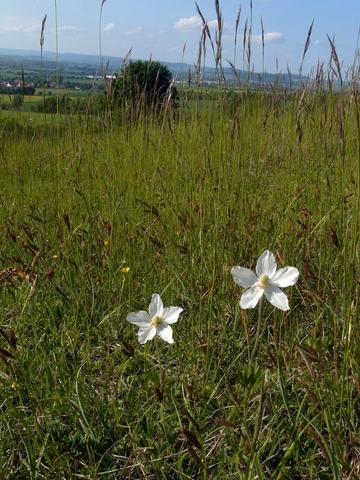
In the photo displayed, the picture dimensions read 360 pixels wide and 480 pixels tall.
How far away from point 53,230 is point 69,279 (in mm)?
577

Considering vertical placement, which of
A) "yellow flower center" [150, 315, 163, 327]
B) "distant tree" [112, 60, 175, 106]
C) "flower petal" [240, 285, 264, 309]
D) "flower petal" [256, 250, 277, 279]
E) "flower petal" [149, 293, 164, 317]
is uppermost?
"distant tree" [112, 60, 175, 106]

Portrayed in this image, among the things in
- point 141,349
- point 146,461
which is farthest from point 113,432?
point 141,349

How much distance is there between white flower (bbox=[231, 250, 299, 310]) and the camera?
865 millimetres

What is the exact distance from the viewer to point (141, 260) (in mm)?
1882

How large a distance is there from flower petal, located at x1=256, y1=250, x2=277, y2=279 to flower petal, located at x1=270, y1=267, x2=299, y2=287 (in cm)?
1

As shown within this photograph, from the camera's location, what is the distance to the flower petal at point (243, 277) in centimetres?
87

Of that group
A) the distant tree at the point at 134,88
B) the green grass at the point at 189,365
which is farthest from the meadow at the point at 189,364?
the distant tree at the point at 134,88

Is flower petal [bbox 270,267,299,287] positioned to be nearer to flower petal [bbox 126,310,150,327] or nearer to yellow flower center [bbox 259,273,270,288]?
yellow flower center [bbox 259,273,270,288]

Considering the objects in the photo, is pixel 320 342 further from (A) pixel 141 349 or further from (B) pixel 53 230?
(B) pixel 53 230

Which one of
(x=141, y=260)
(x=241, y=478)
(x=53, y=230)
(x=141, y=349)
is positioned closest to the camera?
(x=241, y=478)

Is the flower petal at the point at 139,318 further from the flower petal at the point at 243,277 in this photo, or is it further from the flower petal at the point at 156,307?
the flower petal at the point at 243,277

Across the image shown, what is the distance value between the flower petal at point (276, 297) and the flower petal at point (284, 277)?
0.01m

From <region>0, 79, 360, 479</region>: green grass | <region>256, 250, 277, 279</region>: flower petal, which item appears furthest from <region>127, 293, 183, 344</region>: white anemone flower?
<region>256, 250, 277, 279</region>: flower petal

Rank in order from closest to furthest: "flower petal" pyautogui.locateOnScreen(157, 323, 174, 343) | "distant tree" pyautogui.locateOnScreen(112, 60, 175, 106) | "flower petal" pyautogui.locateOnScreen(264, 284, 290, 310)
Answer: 1. "flower petal" pyautogui.locateOnScreen(264, 284, 290, 310)
2. "flower petal" pyautogui.locateOnScreen(157, 323, 174, 343)
3. "distant tree" pyautogui.locateOnScreen(112, 60, 175, 106)
